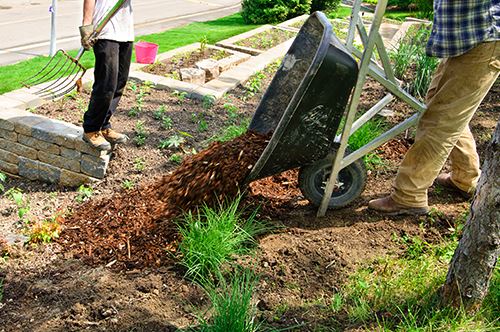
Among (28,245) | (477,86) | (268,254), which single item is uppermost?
(477,86)

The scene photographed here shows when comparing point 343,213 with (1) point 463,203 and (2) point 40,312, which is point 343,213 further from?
(2) point 40,312

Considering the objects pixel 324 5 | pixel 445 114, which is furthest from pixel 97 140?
pixel 324 5

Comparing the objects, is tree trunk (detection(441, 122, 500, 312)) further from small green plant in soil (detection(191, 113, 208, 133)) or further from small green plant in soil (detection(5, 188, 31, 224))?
small green plant in soil (detection(191, 113, 208, 133))

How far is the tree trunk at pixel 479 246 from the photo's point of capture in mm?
2266

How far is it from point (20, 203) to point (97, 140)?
734 millimetres

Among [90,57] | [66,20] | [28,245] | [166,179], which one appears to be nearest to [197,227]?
[166,179]

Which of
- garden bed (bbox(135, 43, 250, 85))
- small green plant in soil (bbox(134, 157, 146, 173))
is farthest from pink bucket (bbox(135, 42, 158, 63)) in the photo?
small green plant in soil (bbox(134, 157, 146, 173))

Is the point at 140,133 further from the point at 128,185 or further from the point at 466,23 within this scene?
the point at 466,23

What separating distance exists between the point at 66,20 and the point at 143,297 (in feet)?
42.3

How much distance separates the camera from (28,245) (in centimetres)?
342

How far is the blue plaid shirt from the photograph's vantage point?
291cm

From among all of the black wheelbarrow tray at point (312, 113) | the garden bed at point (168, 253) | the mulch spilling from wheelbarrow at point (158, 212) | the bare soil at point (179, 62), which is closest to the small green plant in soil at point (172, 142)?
the garden bed at point (168, 253)

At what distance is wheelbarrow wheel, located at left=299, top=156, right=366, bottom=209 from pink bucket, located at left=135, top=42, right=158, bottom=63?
12.8 feet

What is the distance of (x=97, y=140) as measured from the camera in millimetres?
4203
